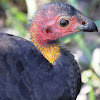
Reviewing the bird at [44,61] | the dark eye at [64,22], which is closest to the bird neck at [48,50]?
the bird at [44,61]

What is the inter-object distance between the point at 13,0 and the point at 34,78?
3.37 metres

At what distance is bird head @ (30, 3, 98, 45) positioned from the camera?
199 cm

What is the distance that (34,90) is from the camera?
6.43 feet

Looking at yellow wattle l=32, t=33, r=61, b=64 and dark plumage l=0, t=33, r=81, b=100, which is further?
yellow wattle l=32, t=33, r=61, b=64

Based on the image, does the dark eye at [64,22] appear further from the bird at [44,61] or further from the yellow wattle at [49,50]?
the yellow wattle at [49,50]

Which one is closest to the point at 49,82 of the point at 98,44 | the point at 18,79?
the point at 18,79

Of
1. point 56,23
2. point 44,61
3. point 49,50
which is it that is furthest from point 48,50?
point 56,23

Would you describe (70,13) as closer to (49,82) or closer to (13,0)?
(49,82)

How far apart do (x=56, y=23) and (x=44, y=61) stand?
0.38 m

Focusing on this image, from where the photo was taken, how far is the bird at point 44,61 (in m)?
1.96

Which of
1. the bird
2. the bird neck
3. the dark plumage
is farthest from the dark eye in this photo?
the dark plumage

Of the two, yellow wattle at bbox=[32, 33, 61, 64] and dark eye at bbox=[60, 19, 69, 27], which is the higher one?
dark eye at bbox=[60, 19, 69, 27]

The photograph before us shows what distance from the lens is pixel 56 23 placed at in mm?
2043

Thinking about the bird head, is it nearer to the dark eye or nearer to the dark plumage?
the dark eye
